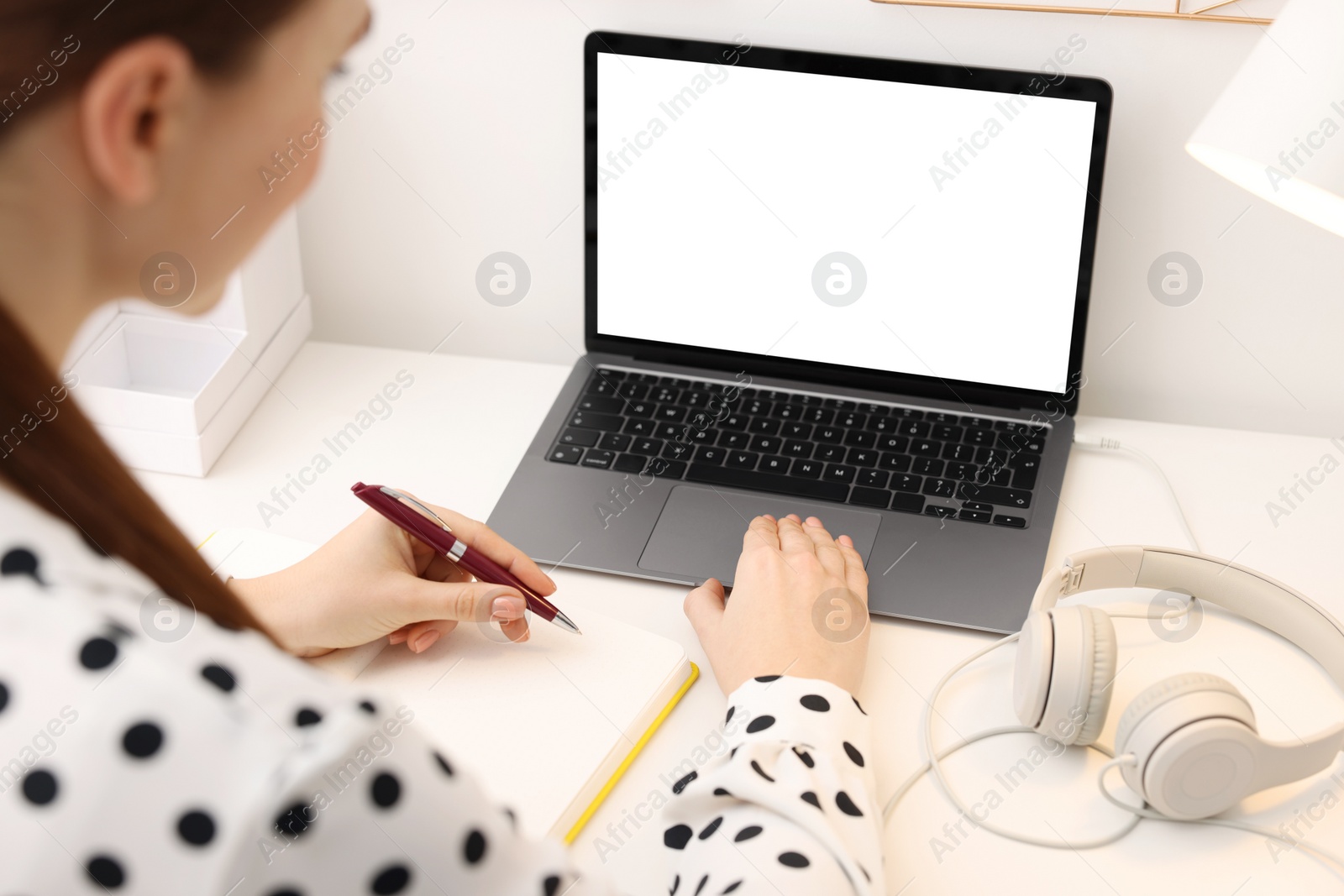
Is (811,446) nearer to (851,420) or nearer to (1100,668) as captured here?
(851,420)

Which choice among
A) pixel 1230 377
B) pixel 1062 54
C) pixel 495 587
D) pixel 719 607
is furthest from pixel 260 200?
pixel 1230 377

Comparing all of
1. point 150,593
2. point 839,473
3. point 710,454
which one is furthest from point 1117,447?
point 150,593

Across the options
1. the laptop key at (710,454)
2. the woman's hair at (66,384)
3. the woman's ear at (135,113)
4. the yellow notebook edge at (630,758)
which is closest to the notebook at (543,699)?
the yellow notebook edge at (630,758)

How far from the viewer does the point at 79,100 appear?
411 mm

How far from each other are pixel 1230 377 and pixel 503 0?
749 mm

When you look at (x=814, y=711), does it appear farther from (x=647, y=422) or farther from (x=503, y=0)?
(x=503, y=0)

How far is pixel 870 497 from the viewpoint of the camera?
39.4 inches

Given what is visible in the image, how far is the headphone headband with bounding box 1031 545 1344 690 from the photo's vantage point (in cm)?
85

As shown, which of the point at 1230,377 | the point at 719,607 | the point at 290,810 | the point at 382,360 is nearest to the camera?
the point at 290,810

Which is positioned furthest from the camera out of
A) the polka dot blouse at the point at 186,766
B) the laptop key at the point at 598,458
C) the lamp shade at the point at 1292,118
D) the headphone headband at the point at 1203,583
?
the laptop key at the point at 598,458

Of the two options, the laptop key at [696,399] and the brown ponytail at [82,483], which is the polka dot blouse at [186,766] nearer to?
the brown ponytail at [82,483]

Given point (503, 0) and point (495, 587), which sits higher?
point (503, 0)

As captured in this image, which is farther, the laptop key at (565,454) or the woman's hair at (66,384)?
the laptop key at (565,454)

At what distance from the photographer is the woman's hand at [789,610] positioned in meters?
0.82
